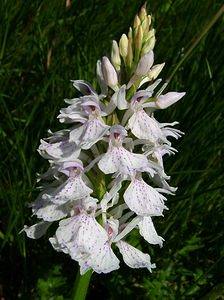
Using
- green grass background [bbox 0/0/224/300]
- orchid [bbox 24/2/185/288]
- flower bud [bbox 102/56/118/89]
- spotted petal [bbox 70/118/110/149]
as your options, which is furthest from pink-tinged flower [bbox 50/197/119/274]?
green grass background [bbox 0/0/224/300]

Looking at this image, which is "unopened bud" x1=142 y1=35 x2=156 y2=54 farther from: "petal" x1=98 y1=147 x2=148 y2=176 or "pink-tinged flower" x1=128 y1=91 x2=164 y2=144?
"petal" x1=98 y1=147 x2=148 y2=176

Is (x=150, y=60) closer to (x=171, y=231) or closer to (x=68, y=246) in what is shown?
(x=68, y=246)

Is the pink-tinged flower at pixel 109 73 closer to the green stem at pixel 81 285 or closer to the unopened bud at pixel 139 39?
the unopened bud at pixel 139 39

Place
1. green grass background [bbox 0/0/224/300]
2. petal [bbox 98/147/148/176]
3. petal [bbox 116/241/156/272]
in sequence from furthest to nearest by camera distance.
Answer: green grass background [bbox 0/0/224/300] < petal [bbox 116/241/156/272] < petal [bbox 98/147/148/176]

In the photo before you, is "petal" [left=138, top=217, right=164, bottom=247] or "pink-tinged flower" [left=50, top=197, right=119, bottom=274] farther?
"petal" [left=138, top=217, right=164, bottom=247]

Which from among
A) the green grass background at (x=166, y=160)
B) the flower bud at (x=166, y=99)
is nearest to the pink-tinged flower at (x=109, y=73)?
the flower bud at (x=166, y=99)

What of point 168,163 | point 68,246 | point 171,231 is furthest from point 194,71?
point 68,246

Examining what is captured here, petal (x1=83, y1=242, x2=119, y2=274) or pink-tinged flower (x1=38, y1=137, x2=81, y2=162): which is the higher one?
pink-tinged flower (x1=38, y1=137, x2=81, y2=162)
